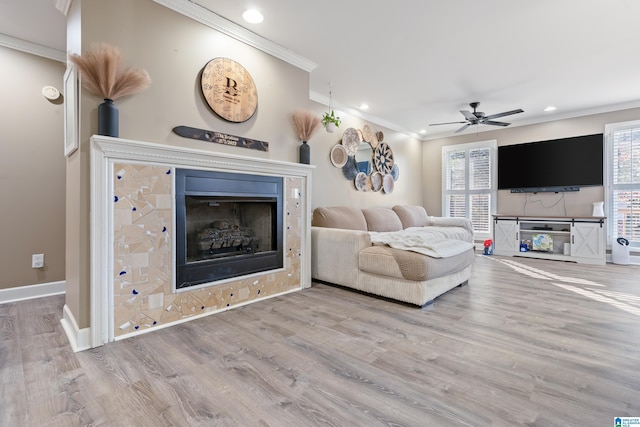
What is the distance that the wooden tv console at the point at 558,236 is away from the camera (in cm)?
463

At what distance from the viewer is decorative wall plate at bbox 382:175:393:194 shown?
5588 millimetres

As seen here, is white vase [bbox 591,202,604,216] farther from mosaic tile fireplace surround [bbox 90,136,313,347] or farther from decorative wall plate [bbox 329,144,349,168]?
mosaic tile fireplace surround [bbox 90,136,313,347]

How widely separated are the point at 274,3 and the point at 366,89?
2.03m

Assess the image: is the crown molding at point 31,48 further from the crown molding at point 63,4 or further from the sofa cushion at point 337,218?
the sofa cushion at point 337,218

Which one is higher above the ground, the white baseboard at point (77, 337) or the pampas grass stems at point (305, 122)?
the pampas grass stems at point (305, 122)

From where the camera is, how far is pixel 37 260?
2.92 meters

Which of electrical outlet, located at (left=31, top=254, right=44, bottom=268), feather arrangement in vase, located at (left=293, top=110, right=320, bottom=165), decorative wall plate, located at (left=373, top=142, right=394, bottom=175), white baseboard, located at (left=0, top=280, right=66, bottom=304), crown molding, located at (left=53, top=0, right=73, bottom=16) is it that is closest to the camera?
crown molding, located at (left=53, top=0, right=73, bottom=16)

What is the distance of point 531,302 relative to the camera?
9.09 ft

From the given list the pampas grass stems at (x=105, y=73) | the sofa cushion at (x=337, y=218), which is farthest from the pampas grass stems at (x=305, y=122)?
the pampas grass stems at (x=105, y=73)

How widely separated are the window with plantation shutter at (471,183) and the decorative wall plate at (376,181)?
194cm

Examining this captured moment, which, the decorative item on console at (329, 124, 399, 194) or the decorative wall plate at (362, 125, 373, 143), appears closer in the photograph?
the decorative item on console at (329, 124, 399, 194)

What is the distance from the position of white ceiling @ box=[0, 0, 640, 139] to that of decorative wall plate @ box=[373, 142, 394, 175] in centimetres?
98

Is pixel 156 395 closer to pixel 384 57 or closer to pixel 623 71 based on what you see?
pixel 384 57

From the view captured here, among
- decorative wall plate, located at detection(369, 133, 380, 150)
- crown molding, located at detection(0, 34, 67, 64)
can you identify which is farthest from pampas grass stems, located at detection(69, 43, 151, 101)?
decorative wall plate, located at detection(369, 133, 380, 150)
